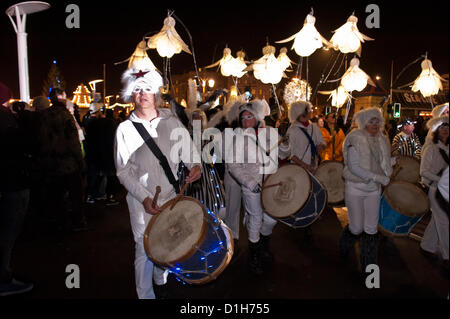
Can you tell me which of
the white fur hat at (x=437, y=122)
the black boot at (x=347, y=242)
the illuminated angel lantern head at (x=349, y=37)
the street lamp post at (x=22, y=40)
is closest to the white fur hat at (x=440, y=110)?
the white fur hat at (x=437, y=122)

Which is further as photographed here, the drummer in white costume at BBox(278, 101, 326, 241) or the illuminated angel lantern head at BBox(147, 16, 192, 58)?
the illuminated angel lantern head at BBox(147, 16, 192, 58)

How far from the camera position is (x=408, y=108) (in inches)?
1081

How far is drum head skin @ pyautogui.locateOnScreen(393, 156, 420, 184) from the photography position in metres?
4.80

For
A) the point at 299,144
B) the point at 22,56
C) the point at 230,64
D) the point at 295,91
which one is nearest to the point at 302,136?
the point at 299,144

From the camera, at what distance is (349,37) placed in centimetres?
593

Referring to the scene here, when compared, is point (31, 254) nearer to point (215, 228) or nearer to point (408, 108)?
point (215, 228)

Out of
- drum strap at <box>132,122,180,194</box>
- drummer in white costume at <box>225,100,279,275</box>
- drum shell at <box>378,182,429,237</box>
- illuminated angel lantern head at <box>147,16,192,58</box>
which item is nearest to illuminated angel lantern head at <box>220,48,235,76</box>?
illuminated angel lantern head at <box>147,16,192,58</box>

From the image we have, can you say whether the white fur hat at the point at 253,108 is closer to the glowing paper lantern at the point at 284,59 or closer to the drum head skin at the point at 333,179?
the drum head skin at the point at 333,179

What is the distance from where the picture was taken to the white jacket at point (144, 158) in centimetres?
276

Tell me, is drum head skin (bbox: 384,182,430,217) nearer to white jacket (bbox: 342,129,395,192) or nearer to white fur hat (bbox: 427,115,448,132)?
white jacket (bbox: 342,129,395,192)

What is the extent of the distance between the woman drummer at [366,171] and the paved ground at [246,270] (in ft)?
1.38

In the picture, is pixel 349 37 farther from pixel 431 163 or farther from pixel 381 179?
pixel 431 163

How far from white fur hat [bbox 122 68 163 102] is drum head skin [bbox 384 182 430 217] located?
9.09 feet
